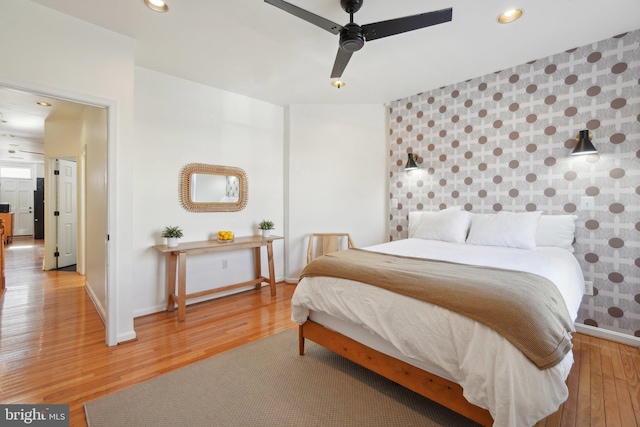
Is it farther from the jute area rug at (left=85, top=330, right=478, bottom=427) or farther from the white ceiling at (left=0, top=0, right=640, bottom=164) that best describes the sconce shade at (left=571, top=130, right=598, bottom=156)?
the jute area rug at (left=85, top=330, right=478, bottom=427)

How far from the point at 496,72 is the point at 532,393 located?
327 cm

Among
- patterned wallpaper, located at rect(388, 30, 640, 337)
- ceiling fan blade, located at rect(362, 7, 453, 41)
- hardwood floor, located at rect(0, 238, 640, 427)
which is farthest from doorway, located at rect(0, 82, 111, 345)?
patterned wallpaper, located at rect(388, 30, 640, 337)

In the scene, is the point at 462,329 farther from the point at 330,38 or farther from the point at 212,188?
the point at 212,188

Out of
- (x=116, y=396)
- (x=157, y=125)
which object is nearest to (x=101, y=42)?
(x=157, y=125)

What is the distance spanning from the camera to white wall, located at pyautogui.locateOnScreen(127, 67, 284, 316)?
311 cm

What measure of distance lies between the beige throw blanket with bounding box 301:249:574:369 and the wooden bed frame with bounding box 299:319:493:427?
16.3 inches

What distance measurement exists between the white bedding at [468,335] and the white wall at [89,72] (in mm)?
1612

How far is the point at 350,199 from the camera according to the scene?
4.34 m

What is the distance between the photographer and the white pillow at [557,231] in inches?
105

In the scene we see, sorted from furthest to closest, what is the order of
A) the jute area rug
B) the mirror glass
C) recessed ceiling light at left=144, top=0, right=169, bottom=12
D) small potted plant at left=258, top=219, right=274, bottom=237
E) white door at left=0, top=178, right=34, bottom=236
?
white door at left=0, top=178, right=34, bottom=236
small potted plant at left=258, top=219, right=274, bottom=237
the mirror glass
recessed ceiling light at left=144, top=0, right=169, bottom=12
the jute area rug

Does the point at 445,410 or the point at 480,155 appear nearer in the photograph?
the point at 445,410

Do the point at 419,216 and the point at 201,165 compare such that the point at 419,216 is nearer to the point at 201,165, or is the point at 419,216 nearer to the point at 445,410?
the point at 445,410

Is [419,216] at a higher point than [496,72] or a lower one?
lower

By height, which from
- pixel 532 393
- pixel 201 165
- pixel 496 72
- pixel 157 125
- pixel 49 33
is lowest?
pixel 532 393
